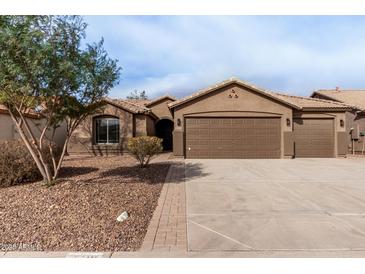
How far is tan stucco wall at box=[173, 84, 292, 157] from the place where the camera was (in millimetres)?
20609

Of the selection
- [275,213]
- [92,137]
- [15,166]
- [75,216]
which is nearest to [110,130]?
[92,137]

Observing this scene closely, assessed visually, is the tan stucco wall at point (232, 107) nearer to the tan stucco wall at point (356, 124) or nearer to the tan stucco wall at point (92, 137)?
the tan stucco wall at point (92, 137)

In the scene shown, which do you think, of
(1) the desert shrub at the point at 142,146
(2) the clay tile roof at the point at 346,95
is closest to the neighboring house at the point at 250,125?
(1) the desert shrub at the point at 142,146

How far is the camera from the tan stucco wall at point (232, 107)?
20609mm

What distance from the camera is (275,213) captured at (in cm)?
696

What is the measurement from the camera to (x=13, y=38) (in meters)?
6.99

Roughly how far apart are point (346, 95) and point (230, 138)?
60.2ft

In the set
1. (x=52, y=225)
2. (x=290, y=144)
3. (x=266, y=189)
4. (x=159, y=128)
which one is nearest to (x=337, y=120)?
(x=290, y=144)

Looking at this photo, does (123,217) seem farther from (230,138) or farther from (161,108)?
(161,108)

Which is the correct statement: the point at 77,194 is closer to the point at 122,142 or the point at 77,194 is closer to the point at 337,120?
the point at 122,142

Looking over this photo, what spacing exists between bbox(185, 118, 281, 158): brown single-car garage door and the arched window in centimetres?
550

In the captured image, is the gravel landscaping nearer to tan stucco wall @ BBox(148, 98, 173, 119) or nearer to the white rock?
the white rock
